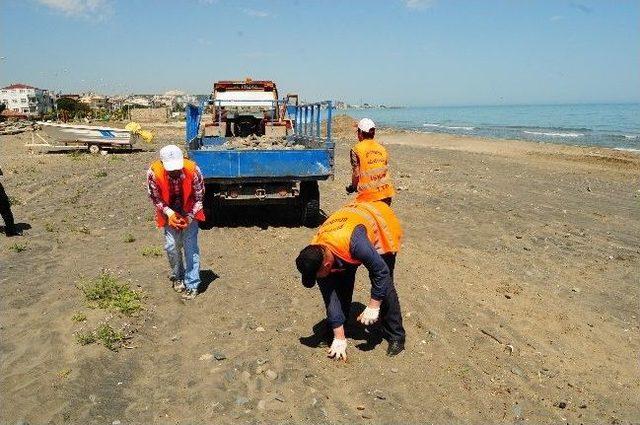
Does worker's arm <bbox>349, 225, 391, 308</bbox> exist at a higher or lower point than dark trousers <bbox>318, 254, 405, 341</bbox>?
higher

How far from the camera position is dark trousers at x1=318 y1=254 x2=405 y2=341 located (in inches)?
169

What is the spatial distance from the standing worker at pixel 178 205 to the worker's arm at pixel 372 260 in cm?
240

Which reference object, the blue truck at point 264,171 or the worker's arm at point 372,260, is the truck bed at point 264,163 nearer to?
the blue truck at point 264,171

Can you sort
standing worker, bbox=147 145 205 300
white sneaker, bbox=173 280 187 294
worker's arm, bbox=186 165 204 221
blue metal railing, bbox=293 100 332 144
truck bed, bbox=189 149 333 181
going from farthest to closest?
1. blue metal railing, bbox=293 100 332 144
2. truck bed, bbox=189 149 333 181
3. white sneaker, bbox=173 280 187 294
4. worker's arm, bbox=186 165 204 221
5. standing worker, bbox=147 145 205 300

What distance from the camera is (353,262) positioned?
12.9ft

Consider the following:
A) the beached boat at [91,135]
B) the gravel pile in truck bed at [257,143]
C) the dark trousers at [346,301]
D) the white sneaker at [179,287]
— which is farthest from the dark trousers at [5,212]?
the beached boat at [91,135]

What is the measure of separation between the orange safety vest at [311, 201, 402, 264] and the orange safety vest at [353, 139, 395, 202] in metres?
0.72

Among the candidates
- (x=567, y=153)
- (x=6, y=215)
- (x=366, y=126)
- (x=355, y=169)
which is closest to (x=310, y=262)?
(x=355, y=169)

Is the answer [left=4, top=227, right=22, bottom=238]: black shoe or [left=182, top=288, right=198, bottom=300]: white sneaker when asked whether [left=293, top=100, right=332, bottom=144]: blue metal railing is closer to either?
[left=182, top=288, right=198, bottom=300]: white sneaker

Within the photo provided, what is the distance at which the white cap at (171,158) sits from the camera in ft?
17.4

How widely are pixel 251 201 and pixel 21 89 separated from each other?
144893 millimetres

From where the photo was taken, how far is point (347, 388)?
13.2 ft

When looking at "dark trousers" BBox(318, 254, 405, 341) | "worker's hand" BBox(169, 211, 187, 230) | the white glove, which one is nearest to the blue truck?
"worker's hand" BBox(169, 211, 187, 230)

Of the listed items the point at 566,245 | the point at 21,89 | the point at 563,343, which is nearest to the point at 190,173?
the point at 563,343
